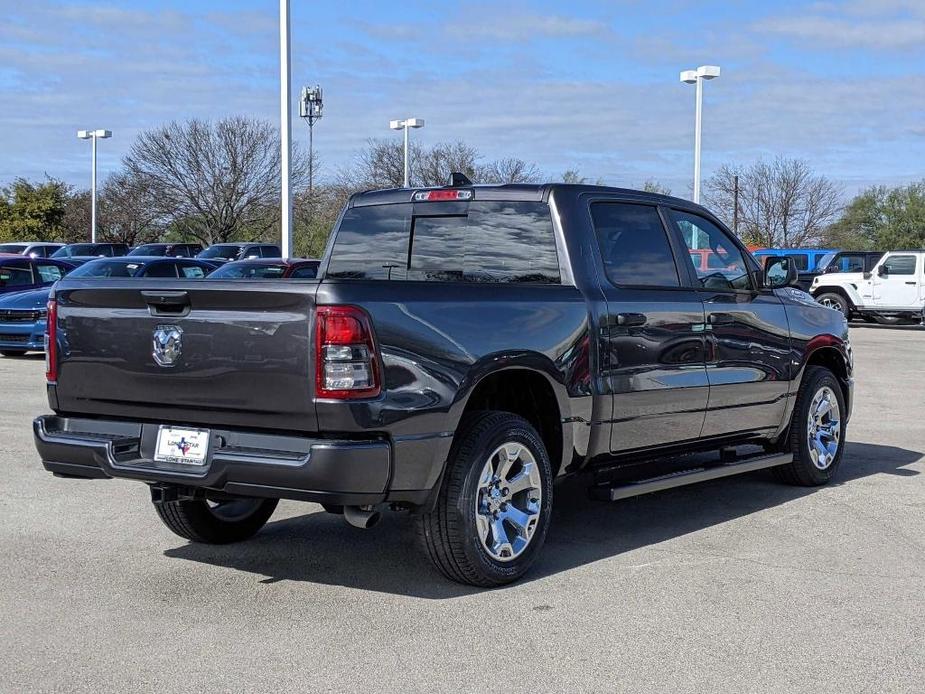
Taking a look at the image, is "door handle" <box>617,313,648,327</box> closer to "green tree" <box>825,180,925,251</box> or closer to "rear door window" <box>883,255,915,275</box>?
"rear door window" <box>883,255,915,275</box>

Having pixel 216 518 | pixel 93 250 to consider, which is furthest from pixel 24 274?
pixel 93 250

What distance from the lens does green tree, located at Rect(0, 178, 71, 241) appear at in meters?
57.2

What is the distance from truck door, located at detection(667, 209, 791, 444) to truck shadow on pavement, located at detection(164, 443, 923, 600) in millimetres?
547

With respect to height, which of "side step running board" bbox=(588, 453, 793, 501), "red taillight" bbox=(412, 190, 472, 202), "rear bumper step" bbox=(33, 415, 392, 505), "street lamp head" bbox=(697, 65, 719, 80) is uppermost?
"street lamp head" bbox=(697, 65, 719, 80)

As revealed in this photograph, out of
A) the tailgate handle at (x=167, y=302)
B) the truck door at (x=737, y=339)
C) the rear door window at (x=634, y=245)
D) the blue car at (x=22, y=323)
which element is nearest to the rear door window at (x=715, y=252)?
the truck door at (x=737, y=339)

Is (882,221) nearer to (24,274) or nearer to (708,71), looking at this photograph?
(708,71)

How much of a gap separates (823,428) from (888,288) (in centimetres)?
2193

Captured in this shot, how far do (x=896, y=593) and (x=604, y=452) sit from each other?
163 centimetres

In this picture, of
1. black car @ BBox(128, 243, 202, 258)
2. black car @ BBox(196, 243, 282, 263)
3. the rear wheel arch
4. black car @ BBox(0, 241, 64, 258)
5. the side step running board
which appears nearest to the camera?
the rear wheel arch

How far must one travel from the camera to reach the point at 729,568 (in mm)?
6234

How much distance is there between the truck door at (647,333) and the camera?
6625mm

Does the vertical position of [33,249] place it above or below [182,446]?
above

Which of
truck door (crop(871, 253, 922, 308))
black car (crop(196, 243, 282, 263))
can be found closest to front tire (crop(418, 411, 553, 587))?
truck door (crop(871, 253, 922, 308))

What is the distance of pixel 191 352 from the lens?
17.9ft
